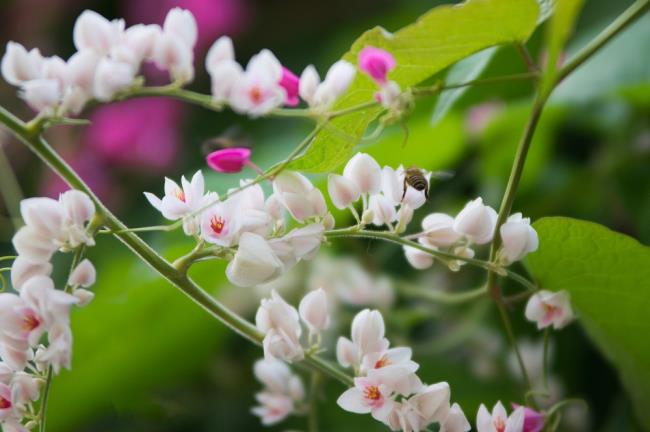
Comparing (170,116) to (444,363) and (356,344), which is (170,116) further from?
(356,344)

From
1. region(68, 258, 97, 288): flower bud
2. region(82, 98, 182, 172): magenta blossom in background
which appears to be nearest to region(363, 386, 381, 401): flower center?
region(68, 258, 97, 288): flower bud

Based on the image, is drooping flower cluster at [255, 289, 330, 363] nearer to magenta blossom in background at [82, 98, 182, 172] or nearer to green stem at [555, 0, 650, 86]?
green stem at [555, 0, 650, 86]

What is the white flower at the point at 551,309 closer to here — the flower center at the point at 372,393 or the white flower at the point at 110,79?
the flower center at the point at 372,393

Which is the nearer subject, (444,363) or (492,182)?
(444,363)

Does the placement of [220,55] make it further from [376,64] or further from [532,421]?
[532,421]

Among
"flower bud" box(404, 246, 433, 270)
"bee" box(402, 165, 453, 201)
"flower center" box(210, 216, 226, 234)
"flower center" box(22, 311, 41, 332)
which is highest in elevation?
"bee" box(402, 165, 453, 201)

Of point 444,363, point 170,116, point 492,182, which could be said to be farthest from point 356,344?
point 170,116
